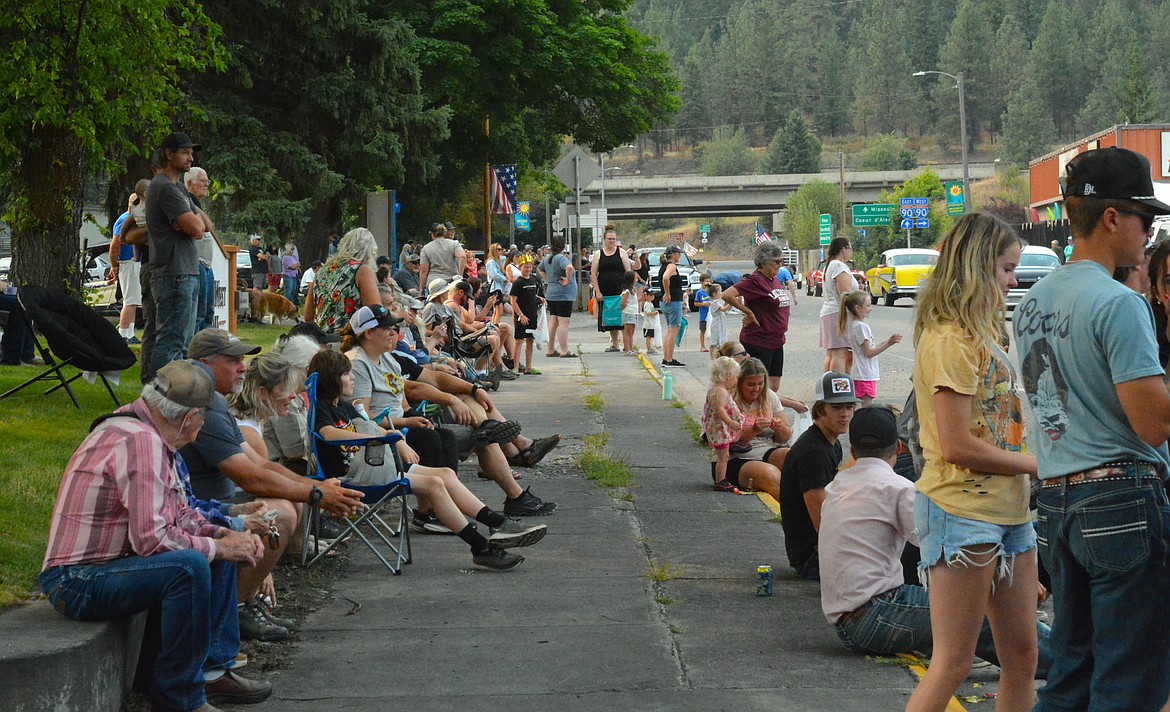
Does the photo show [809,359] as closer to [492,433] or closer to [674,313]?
[674,313]

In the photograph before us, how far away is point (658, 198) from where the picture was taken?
111125 millimetres

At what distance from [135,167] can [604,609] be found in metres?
17.9

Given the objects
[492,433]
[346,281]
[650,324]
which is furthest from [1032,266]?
[492,433]

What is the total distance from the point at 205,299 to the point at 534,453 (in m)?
2.89

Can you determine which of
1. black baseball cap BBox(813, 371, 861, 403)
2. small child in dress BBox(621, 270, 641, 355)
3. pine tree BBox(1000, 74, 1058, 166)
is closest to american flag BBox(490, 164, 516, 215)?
small child in dress BBox(621, 270, 641, 355)

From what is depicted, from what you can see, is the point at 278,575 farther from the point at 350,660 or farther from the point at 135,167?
the point at 135,167

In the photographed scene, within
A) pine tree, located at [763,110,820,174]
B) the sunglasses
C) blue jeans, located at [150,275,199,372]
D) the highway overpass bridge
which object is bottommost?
blue jeans, located at [150,275,199,372]

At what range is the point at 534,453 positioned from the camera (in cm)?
1096

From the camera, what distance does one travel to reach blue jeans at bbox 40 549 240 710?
501 cm

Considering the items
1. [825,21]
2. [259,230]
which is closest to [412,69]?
[259,230]

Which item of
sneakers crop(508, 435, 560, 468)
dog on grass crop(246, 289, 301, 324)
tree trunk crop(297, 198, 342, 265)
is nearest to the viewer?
sneakers crop(508, 435, 560, 468)

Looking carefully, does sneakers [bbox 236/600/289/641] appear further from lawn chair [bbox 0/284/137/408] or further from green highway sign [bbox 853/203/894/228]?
green highway sign [bbox 853/203/894/228]

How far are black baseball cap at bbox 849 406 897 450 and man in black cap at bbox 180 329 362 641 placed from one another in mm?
2572

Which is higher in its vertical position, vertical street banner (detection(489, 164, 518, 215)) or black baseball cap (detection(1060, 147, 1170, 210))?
vertical street banner (detection(489, 164, 518, 215))
